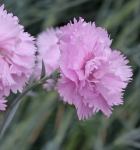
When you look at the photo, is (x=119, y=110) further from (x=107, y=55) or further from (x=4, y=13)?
(x=4, y=13)

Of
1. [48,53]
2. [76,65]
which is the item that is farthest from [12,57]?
[48,53]

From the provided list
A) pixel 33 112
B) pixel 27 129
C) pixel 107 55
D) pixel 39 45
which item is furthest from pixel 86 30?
pixel 33 112

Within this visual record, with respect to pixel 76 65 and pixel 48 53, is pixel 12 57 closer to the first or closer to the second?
pixel 76 65

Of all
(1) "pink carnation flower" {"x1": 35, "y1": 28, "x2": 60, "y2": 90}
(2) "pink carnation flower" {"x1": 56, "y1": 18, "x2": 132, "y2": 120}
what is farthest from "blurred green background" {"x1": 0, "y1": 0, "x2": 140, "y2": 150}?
(2) "pink carnation flower" {"x1": 56, "y1": 18, "x2": 132, "y2": 120}

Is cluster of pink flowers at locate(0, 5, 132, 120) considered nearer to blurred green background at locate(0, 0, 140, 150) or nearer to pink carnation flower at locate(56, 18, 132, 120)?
pink carnation flower at locate(56, 18, 132, 120)

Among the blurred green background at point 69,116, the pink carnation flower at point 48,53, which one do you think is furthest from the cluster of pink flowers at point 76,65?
the blurred green background at point 69,116

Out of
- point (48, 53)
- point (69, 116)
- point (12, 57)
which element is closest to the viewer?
point (12, 57)

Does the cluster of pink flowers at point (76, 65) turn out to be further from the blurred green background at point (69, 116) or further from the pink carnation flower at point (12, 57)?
the blurred green background at point (69, 116)

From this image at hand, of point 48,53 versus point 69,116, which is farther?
point 69,116
